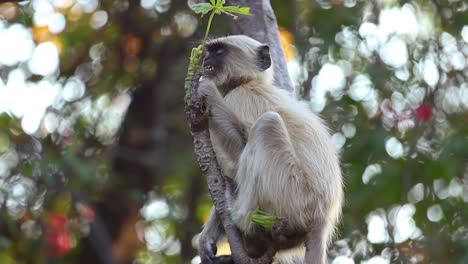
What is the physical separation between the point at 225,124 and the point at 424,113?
3350 millimetres

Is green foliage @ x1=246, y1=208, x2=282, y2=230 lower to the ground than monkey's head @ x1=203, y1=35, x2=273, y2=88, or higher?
higher

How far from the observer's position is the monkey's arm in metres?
5.81

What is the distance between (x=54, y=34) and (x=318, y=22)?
9.52ft

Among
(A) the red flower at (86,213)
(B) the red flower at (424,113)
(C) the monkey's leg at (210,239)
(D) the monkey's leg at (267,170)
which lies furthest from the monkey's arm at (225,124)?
(A) the red flower at (86,213)

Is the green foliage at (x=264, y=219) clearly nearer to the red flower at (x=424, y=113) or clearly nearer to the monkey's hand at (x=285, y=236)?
the monkey's hand at (x=285, y=236)

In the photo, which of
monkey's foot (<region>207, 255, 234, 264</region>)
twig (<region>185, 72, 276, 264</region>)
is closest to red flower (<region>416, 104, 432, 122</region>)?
monkey's foot (<region>207, 255, 234, 264</region>)

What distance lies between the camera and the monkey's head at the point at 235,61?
6.32 metres

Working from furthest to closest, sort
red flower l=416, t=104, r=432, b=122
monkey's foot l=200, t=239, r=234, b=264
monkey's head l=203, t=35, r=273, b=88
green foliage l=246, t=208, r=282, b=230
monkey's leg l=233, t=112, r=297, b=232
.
A: red flower l=416, t=104, r=432, b=122
monkey's head l=203, t=35, r=273, b=88
monkey's foot l=200, t=239, r=234, b=264
monkey's leg l=233, t=112, r=297, b=232
green foliage l=246, t=208, r=282, b=230

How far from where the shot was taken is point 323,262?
18.6ft

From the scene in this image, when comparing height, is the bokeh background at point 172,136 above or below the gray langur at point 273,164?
below

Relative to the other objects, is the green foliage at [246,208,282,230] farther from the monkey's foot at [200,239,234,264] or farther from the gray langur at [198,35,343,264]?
the monkey's foot at [200,239,234,264]

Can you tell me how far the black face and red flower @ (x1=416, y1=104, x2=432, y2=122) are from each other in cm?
287

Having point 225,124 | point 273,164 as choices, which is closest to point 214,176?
point 273,164

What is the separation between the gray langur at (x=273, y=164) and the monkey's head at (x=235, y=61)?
14 mm
